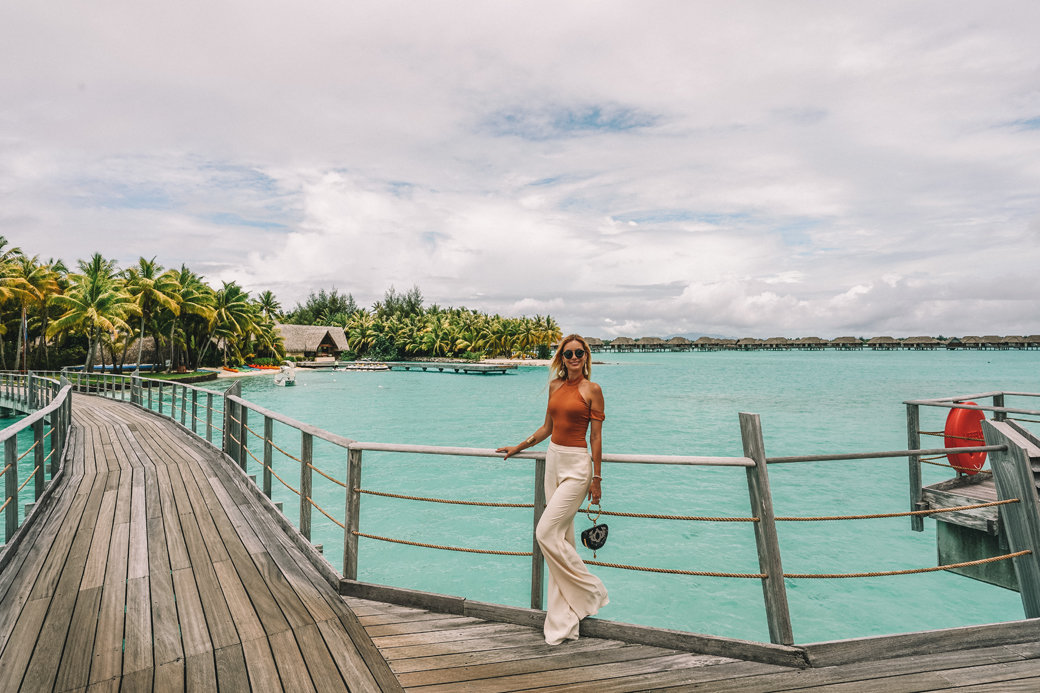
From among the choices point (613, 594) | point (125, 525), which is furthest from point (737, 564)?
point (125, 525)

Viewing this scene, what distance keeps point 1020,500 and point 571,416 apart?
275cm

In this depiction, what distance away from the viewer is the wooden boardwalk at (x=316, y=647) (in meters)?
2.61

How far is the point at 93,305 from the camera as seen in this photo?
30594mm

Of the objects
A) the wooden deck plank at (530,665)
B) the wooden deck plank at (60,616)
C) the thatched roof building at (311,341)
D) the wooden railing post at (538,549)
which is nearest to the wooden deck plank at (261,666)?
the wooden deck plank at (530,665)

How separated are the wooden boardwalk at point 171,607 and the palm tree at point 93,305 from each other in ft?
99.9

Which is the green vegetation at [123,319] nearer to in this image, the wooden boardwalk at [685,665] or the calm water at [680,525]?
the calm water at [680,525]

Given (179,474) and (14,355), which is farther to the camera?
(14,355)

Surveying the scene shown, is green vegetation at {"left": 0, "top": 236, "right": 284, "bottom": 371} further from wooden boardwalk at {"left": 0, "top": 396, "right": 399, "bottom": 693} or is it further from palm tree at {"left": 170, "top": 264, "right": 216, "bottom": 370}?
wooden boardwalk at {"left": 0, "top": 396, "right": 399, "bottom": 693}

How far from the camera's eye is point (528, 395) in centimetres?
4112

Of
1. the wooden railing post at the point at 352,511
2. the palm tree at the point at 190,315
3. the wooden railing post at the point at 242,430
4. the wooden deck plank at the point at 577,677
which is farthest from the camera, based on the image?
the palm tree at the point at 190,315

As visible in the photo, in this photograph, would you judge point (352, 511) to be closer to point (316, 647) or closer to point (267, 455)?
point (316, 647)

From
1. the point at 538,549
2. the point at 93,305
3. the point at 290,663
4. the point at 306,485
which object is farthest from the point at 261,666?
the point at 93,305

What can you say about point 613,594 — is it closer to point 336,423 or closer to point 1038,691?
point 1038,691

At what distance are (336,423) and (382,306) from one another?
76.9m
